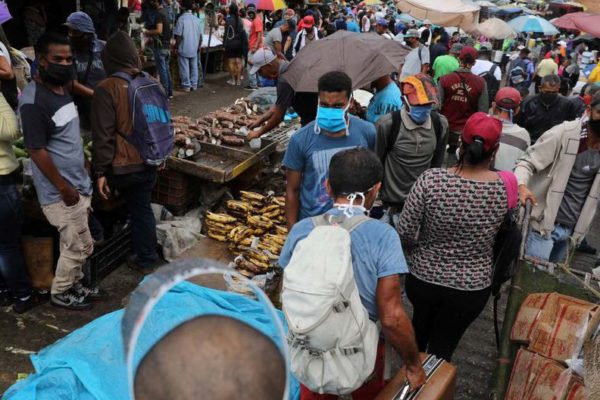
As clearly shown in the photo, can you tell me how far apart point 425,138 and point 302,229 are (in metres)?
1.99

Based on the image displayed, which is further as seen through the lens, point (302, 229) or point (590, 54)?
point (590, 54)

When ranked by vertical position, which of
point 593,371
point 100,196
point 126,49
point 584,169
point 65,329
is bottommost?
point 65,329

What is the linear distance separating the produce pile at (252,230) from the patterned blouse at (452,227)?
1.88 m

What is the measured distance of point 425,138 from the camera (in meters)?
4.00

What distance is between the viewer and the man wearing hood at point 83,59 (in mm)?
5090

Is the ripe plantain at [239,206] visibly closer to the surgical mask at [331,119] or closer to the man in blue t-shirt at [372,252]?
the surgical mask at [331,119]

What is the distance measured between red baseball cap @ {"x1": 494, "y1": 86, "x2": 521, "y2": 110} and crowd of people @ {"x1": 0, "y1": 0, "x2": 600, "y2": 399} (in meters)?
0.02

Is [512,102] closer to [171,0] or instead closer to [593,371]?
[593,371]

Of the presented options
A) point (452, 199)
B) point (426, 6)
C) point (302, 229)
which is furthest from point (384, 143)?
point (426, 6)

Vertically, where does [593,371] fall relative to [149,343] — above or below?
below

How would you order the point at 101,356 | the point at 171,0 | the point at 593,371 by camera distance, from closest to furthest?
1. the point at 593,371
2. the point at 101,356
3. the point at 171,0

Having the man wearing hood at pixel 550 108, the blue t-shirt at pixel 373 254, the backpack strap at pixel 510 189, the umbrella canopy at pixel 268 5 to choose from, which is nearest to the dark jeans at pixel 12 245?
the blue t-shirt at pixel 373 254

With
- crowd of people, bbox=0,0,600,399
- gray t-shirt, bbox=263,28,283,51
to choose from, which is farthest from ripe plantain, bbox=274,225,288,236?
gray t-shirt, bbox=263,28,283,51

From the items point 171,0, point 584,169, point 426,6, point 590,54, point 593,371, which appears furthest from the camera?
point 590,54
